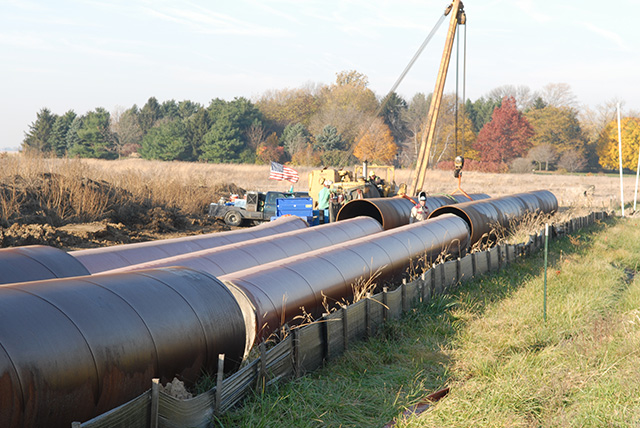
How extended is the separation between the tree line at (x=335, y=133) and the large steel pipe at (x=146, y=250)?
2019 inches

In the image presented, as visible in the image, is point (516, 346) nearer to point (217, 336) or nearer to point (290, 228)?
point (217, 336)

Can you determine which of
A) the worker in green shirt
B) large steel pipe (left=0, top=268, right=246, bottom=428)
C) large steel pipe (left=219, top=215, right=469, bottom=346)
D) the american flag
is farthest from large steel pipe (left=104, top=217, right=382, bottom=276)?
the american flag

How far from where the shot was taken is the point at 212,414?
5191 millimetres

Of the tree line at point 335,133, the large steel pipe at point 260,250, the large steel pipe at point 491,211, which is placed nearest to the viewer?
the large steel pipe at point 260,250

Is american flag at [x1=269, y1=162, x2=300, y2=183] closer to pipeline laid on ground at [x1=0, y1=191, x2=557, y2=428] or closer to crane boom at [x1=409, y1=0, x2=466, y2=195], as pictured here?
crane boom at [x1=409, y1=0, x2=466, y2=195]

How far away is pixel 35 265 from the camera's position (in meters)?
6.71

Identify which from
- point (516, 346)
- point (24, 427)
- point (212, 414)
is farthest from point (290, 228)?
point (24, 427)

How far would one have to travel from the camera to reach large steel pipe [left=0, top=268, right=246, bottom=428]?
4051 millimetres

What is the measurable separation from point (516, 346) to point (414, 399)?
2347mm

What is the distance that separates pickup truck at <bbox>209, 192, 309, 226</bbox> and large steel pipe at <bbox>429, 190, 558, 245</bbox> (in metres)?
7.85

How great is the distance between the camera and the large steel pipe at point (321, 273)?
7070 mm

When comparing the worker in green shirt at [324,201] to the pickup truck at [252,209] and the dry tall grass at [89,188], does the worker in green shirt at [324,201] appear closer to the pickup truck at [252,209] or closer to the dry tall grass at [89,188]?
the pickup truck at [252,209]

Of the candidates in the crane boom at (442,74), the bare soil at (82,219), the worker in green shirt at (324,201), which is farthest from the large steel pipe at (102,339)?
the crane boom at (442,74)

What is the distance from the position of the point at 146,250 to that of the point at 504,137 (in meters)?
69.9
